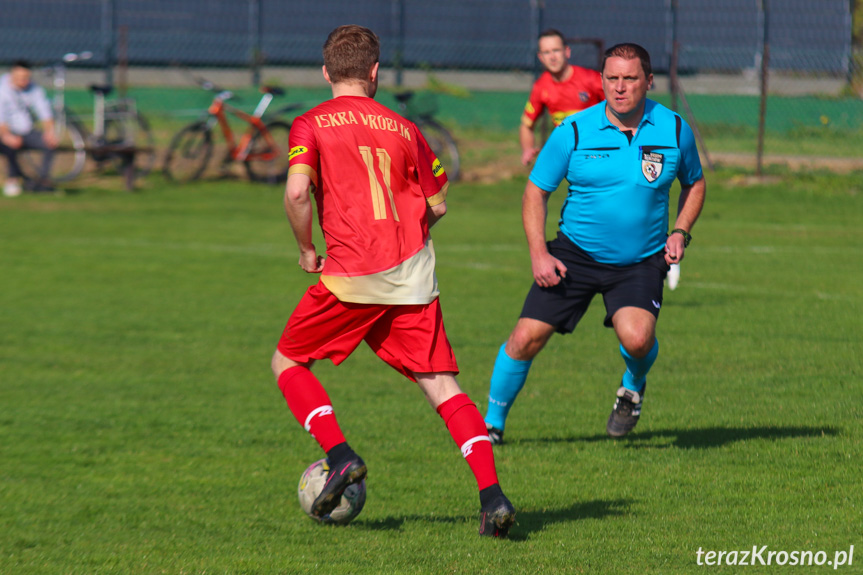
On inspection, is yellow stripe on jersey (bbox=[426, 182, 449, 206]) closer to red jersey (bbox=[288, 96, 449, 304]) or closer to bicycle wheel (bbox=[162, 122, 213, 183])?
red jersey (bbox=[288, 96, 449, 304])

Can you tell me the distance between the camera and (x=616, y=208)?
536cm

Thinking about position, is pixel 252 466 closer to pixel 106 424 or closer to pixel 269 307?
pixel 106 424

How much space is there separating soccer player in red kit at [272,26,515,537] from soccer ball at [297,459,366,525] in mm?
206

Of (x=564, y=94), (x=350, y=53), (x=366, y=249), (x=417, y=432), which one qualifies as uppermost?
(x=350, y=53)

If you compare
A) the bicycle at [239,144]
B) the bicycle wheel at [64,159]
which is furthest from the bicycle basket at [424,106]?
the bicycle wheel at [64,159]

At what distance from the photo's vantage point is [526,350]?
567cm

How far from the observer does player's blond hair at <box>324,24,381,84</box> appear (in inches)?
165

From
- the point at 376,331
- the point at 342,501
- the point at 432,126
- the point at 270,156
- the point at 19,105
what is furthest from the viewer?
the point at 432,126

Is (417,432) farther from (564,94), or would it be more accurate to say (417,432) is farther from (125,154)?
(125,154)

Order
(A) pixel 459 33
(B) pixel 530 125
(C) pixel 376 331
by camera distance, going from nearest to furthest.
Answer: (C) pixel 376 331
(B) pixel 530 125
(A) pixel 459 33

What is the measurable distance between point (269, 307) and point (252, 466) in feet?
16.5

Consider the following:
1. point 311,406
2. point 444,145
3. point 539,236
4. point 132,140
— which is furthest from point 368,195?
point 132,140

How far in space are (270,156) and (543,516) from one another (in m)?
16.9

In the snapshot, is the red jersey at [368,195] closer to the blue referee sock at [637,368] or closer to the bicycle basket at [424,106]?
the blue referee sock at [637,368]
